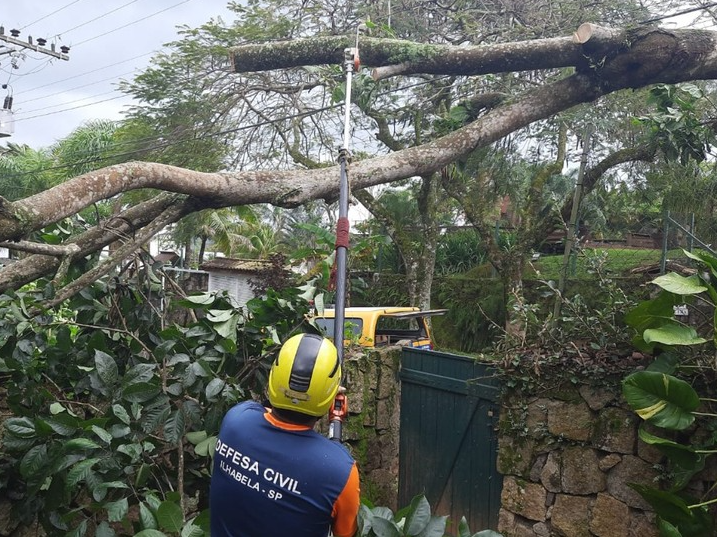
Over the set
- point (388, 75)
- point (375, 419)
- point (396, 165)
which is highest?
point (388, 75)

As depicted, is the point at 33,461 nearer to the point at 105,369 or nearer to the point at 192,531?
the point at 105,369

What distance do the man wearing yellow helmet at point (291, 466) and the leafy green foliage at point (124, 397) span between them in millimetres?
761

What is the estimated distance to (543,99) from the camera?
19.4 ft

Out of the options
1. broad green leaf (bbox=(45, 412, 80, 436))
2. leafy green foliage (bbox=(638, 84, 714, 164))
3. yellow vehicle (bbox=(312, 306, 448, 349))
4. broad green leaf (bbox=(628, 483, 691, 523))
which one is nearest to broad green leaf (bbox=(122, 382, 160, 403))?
broad green leaf (bbox=(45, 412, 80, 436))

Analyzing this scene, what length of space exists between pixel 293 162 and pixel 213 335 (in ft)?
35.8

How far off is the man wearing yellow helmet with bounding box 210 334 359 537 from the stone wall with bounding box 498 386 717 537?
2.59m

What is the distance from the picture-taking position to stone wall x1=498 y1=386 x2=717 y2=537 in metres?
4.11

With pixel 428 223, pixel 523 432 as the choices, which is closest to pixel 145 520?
pixel 523 432

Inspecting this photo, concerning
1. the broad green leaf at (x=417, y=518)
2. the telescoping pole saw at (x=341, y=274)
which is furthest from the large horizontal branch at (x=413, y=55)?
the broad green leaf at (x=417, y=518)

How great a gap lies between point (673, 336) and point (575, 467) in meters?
1.35

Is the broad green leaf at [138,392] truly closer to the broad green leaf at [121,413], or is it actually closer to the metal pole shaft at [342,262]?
the broad green leaf at [121,413]

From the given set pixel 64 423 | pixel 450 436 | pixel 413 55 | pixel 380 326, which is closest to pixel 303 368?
pixel 64 423

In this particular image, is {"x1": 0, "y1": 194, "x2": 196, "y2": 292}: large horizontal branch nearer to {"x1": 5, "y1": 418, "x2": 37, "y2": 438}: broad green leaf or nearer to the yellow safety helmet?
{"x1": 5, "y1": 418, "x2": 37, "y2": 438}: broad green leaf

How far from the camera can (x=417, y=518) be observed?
2621mm
